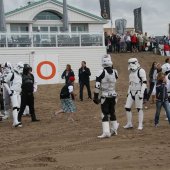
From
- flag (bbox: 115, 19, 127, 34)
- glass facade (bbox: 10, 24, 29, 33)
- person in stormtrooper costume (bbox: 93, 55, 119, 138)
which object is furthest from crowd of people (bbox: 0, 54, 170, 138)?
flag (bbox: 115, 19, 127, 34)

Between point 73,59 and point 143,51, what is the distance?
33.3ft

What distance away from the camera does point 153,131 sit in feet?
43.0

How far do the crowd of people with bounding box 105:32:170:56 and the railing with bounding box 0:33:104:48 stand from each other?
5.60 m

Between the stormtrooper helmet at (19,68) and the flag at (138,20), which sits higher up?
the flag at (138,20)

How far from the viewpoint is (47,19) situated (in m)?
41.4

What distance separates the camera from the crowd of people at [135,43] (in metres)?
37.9


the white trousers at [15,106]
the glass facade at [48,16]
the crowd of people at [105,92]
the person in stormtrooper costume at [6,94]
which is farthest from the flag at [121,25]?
the white trousers at [15,106]

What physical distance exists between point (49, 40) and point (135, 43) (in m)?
10.4

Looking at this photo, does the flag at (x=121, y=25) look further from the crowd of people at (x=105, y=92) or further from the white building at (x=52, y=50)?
the crowd of people at (x=105, y=92)

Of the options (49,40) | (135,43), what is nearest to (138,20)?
(135,43)

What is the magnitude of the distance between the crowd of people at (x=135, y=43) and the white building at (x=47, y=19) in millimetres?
2210

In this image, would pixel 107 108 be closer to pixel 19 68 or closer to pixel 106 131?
pixel 106 131

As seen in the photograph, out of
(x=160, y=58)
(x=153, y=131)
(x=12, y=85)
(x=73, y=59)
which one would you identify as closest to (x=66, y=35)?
(x=73, y=59)

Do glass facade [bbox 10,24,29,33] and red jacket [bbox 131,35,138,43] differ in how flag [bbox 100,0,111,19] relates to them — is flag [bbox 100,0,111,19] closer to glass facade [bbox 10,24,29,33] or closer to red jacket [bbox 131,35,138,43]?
red jacket [bbox 131,35,138,43]
